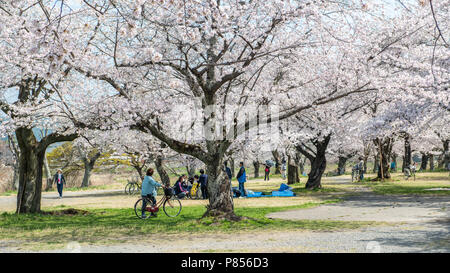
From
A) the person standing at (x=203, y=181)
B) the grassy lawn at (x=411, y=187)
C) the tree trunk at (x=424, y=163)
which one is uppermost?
the tree trunk at (x=424, y=163)

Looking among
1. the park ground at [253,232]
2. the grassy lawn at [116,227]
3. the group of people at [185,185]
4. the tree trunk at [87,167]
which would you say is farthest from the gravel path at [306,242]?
the tree trunk at [87,167]

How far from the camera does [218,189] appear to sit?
A: 44.1 feet

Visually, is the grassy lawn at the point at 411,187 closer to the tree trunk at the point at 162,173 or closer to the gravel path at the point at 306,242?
the tree trunk at the point at 162,173

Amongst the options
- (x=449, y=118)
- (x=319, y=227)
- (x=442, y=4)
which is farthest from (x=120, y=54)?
(x=449, y=118)

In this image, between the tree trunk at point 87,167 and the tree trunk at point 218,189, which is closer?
the tree trunk at point 218,189

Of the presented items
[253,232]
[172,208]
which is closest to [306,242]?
[253,232]

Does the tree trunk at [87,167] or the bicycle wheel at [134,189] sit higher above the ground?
the tree trunk at [87,167]

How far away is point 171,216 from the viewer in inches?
623

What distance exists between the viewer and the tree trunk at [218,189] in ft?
43.8

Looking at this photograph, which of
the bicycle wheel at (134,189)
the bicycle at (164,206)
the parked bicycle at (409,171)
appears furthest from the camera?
the parked bicycle at (409,171)

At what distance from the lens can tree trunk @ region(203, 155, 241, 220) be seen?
43.8 feet

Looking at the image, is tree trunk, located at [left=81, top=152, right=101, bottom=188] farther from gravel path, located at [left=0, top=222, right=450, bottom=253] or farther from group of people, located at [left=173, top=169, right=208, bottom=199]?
gravel path, located at [left=0, top=222, right=450, bottom=253]

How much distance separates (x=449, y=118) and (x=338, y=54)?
13044mm

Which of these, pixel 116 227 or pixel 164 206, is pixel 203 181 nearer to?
pixel 164 206
